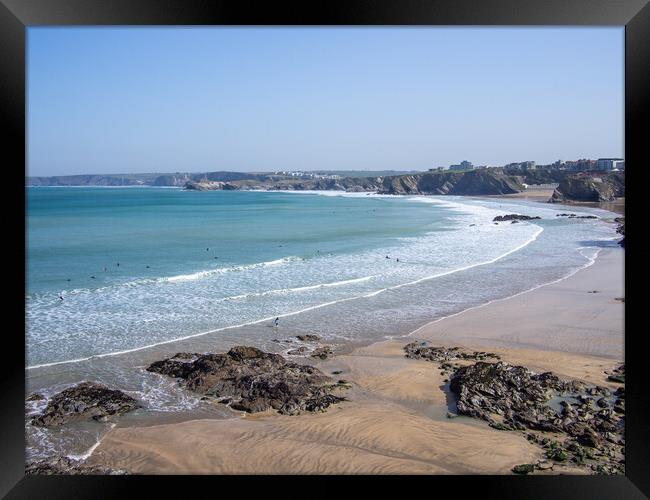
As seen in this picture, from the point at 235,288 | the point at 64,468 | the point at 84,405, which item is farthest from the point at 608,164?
the point at 64,468

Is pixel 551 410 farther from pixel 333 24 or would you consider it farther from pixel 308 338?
pixel 333 24

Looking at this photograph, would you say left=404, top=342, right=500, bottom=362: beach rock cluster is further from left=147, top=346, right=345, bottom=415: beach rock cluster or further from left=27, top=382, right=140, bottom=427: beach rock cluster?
left=27, top=382, right=140, bottom=427: beach rock cluster

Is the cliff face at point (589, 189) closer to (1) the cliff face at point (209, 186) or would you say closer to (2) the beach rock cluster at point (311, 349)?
(2) the beach rock cluster at point (311, 349)

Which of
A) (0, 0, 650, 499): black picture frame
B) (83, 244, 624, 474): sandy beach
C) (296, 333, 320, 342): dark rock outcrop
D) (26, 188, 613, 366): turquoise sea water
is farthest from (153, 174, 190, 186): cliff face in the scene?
(0, 0, 650, 499): black picture frame

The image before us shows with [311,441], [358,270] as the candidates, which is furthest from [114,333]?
[358,270]

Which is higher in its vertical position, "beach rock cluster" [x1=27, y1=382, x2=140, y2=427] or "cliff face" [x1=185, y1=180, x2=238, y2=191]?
"cliff face" [x1=185, y1=180, x2=238, y2=191]

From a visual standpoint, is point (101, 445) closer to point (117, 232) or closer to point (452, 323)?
point (452, 323)

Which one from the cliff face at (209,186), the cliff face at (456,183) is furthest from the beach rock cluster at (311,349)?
the cliff face at (209,186)
